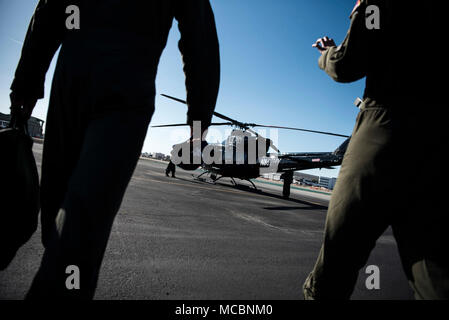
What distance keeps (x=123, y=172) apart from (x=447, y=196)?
123 centimetres

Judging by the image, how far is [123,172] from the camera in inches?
33.7

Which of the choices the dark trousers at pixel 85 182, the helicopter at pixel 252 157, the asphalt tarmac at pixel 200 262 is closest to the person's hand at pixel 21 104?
the dark trousers at pixel 85 182

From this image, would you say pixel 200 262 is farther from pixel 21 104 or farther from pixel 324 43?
pixel 324 43

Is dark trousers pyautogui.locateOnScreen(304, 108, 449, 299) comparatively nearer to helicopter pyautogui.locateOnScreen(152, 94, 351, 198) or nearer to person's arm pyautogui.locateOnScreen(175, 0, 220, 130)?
person's arm pyautogui.locateOnScreen(175, 0, 220, 130)

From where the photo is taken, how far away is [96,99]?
866 mm

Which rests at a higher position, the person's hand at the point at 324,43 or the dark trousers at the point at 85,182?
the person's hand at the point at 324,43

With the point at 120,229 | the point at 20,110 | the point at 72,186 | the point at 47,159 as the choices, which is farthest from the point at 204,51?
the point at 120,229

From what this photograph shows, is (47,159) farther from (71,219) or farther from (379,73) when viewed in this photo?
(379,73)

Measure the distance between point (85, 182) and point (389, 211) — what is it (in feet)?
3.83

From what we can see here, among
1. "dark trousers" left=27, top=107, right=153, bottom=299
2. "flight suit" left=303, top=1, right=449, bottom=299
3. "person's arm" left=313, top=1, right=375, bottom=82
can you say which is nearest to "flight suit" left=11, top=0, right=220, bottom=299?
"dark trousers" left=27, top=107, right=153, bottom=299

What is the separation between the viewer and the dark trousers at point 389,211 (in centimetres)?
80

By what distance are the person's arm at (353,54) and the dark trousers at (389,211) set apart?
0.22m

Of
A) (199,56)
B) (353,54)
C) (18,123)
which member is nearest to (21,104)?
(18,123)

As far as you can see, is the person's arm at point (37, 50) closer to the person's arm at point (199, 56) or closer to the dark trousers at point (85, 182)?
the dark trousers at point (85, 182)
